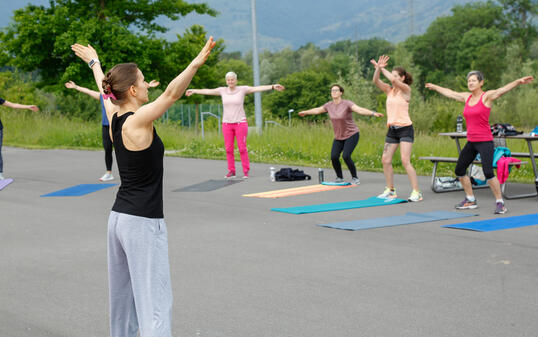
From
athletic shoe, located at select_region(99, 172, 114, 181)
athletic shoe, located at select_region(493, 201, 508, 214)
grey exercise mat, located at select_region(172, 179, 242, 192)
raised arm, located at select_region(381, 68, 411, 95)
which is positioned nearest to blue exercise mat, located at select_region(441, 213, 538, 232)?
athletic shoe, located at select_region(493, 201, 508, 214)

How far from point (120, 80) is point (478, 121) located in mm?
6755

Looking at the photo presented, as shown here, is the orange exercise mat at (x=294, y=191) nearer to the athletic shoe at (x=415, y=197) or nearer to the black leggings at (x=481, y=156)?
the athletic shoe at (x=415, y=197)

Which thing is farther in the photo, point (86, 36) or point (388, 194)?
point (86, 36)

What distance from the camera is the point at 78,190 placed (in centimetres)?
1226

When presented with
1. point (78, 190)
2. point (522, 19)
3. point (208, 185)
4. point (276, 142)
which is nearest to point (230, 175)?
point (208, 185)

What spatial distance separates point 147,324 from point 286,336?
124 centimetres

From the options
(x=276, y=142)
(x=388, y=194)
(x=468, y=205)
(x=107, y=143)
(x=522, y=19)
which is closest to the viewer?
(x=468, y=205)

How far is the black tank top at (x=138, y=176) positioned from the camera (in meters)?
3.48

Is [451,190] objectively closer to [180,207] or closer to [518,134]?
[518,134]

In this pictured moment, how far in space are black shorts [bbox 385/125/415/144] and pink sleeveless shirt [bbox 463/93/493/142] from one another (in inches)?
45.5

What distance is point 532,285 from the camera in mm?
5488

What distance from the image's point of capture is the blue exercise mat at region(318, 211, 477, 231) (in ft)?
27.3

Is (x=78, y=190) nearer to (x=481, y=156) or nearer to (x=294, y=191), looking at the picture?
(x=294, y=191)

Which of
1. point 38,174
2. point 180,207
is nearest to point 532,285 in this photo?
point 180,207
